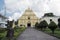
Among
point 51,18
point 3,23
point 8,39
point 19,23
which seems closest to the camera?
point 8,39

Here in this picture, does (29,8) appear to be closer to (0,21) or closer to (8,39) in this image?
(0,21)

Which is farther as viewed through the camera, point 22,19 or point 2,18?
point 22,19

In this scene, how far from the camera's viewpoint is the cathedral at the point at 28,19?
402 ft

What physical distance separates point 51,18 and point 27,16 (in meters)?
19.0

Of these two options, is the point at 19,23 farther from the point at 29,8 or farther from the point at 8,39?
the point at 8,39

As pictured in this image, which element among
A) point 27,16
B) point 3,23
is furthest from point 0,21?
point 27,16

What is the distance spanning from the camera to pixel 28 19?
12531 centimetres

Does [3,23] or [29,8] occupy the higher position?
[29,8]

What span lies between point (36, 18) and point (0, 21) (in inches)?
1862

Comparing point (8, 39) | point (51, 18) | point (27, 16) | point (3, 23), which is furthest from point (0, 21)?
point (8, 39)

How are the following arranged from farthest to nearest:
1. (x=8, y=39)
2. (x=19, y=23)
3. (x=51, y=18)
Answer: (x=19, y=23) < (x=51, y=18) < (x=8, y=39)

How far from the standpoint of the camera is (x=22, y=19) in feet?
405

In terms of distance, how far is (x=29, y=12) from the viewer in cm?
12456

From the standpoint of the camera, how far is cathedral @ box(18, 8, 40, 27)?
123m
